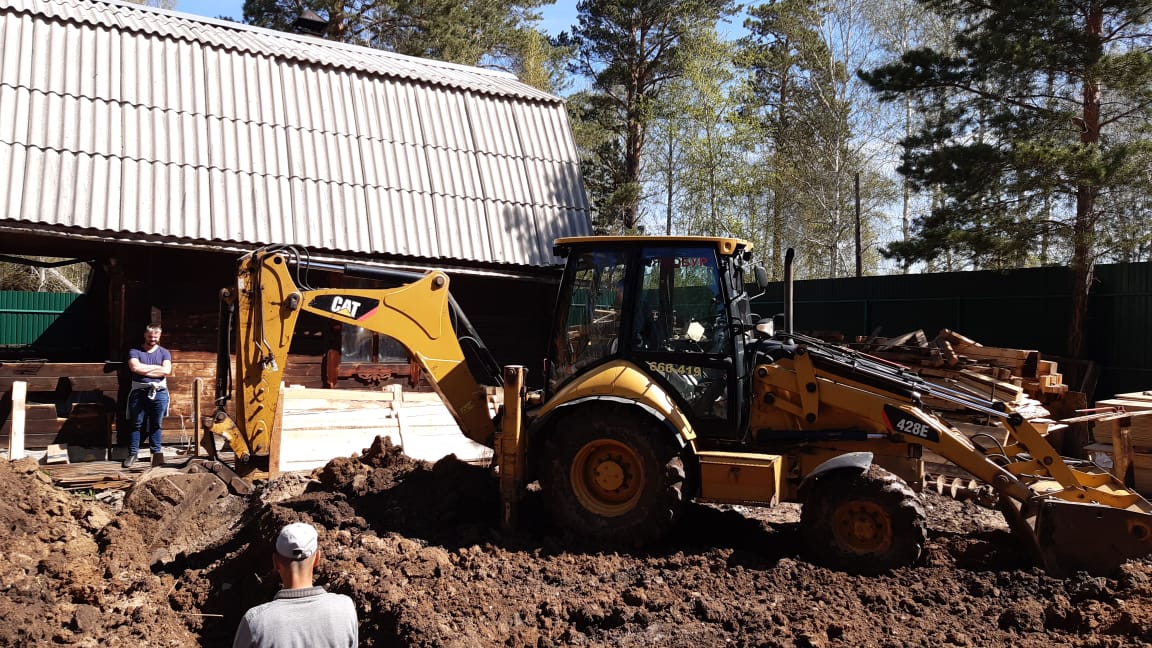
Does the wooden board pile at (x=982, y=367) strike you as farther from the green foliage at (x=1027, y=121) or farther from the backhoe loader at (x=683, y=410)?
the backhoe loader at (x=683, y=410)

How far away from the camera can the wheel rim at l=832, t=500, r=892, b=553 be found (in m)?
6.41

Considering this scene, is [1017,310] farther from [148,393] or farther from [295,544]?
[295,544]

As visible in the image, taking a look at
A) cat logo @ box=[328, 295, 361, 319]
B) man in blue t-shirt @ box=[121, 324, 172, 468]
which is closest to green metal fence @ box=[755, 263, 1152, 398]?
cat logo @ box=[328, 295, 361, 319]

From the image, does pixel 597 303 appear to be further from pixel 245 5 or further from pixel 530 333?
pixel 245 5

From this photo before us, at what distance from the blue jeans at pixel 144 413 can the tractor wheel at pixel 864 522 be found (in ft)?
23.6

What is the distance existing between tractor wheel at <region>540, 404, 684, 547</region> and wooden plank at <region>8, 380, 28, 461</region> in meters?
6.31

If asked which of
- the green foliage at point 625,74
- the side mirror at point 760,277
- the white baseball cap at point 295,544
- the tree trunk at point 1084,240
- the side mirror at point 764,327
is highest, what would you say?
the green foliage at point 625,74

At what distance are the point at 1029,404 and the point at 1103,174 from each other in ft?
14.8

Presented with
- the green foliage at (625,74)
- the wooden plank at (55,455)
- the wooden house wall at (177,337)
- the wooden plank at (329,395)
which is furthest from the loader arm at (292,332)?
the green foliage at (625,74)

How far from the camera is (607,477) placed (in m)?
7.15

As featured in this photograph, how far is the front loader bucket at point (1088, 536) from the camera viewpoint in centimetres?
586

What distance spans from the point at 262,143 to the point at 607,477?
7.73 meters

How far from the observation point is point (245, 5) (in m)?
24.8

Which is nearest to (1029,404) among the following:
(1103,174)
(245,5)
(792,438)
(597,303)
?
(1103,174)
